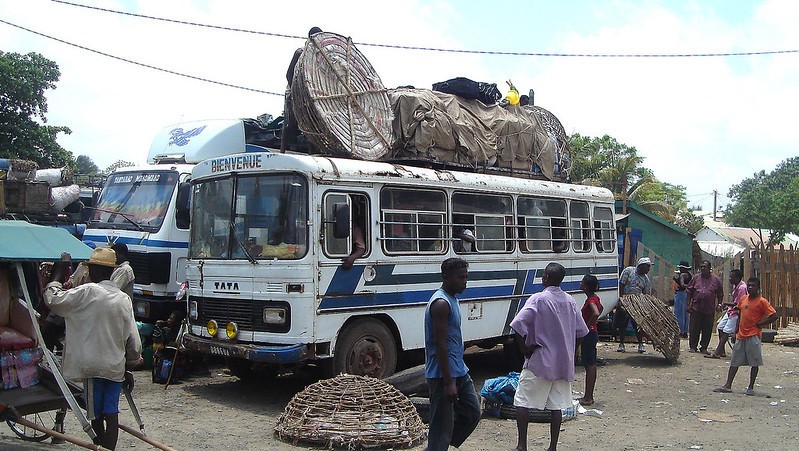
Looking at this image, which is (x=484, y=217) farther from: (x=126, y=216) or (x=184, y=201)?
(x=126, y=216)

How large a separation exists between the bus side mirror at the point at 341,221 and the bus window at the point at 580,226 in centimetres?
498

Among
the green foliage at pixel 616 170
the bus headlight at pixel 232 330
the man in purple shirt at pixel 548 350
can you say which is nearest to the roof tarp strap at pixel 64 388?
the bus headlight at pixel 232 330

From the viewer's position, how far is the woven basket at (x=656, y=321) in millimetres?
11469

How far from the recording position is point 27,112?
81.3 ft

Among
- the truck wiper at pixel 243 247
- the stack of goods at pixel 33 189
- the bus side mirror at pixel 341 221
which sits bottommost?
the truck wiper at pixel 243 247

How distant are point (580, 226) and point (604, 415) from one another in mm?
4218

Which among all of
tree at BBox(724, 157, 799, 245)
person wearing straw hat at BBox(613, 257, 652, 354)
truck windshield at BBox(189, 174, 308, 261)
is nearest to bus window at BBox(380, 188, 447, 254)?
truck windshield at BBox(189, 174, 308, 261)

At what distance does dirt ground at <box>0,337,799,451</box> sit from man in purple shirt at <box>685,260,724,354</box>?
79.0 inches

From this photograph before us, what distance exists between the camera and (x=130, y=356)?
5324mm

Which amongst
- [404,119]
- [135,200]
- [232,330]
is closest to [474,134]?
[404,119]

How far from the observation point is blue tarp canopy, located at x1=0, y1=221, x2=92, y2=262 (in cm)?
508

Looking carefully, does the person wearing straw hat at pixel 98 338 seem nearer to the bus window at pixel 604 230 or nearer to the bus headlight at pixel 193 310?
the bus headlight at pixel 193 310

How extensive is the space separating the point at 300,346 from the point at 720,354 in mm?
8485

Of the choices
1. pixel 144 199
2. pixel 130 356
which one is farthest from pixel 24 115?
pixel 130 356
